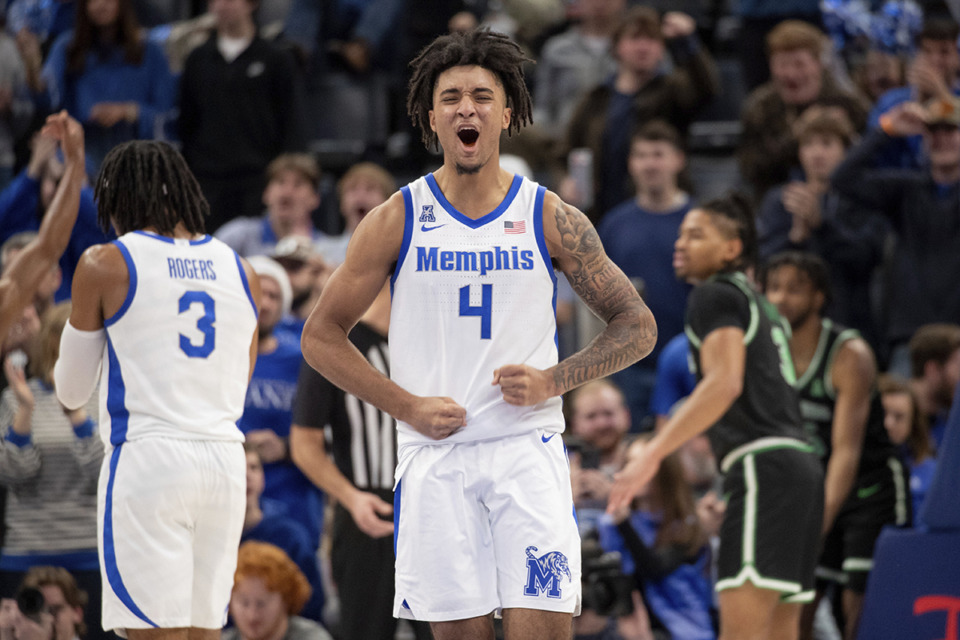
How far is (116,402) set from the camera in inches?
182

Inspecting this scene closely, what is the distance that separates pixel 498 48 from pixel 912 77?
515 centimetres

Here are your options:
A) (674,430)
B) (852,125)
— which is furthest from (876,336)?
(674,430)

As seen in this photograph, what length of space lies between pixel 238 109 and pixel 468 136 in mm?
6103

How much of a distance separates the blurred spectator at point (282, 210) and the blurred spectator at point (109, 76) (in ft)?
4.78

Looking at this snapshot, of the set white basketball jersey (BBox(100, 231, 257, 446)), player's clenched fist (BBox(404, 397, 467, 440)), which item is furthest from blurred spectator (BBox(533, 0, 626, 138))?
player's clenched fist (BBox(404, 397, 467, 440))

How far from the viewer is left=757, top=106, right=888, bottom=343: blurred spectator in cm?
841

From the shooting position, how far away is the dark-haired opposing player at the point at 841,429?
21.6ft

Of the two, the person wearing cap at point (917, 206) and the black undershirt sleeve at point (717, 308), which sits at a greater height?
the person wearing cap at point (917, 206)

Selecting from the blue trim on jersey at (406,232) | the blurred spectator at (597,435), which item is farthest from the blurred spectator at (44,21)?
the blue trim on jersey at (406,232)

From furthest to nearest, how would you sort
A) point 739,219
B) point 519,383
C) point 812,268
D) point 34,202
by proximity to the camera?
point 34,202, point 812,268, point 739,219, point 519,383

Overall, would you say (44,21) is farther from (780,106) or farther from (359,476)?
(359,476)

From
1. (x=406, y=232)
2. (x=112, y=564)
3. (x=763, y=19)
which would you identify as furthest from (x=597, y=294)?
(x=763, y=19)

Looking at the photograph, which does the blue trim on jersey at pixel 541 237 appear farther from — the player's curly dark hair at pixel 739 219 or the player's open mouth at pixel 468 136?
the player's curly dark hair at pixel 739 219

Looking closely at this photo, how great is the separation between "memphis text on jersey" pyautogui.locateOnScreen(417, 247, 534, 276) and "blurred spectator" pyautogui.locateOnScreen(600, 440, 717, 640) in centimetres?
286
